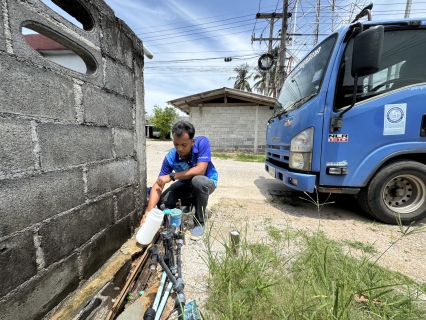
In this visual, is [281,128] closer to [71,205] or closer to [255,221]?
[255,221]

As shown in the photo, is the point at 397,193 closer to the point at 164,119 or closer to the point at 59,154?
the point at 59,154

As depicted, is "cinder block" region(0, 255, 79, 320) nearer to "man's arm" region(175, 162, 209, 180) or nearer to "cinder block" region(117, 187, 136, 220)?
"cinder block" region(117, 187, 136, 220)

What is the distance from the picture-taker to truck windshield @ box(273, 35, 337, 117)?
248 cm

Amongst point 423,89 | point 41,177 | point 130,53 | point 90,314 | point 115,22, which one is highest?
point 115,22

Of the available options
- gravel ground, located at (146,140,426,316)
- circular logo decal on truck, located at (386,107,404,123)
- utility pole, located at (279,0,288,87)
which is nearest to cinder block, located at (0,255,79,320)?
gravel ground, located at (146,140,426,316)

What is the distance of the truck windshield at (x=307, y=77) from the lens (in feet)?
8.14

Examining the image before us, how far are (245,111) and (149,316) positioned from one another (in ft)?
31.7

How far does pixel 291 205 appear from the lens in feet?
10.4

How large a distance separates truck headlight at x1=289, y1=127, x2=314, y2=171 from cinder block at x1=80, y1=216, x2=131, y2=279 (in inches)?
84.6

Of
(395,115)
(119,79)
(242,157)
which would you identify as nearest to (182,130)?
(119,79)

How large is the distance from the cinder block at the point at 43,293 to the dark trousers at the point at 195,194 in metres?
1.01

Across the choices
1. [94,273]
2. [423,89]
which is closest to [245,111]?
[423,89]

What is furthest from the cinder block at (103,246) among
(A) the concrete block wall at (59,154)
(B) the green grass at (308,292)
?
(B) the green grass at (308,292)

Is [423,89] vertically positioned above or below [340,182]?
above
